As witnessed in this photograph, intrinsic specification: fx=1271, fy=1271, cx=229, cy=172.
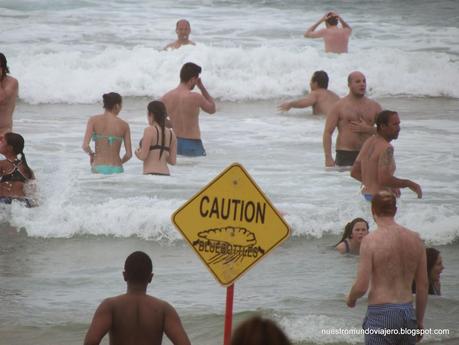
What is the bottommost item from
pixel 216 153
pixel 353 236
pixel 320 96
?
pixel 216 153

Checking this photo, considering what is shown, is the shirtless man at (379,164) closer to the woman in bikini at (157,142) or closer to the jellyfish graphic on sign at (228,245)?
the woman in bikini at (157,142)

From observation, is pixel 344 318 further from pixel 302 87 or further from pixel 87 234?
pixel 302 87

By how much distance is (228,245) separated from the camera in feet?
23.7

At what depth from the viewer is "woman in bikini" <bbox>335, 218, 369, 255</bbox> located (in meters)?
10.6

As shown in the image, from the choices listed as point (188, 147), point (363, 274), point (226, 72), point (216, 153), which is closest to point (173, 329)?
point (363, 274)

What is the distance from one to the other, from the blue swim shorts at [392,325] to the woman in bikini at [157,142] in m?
5.96

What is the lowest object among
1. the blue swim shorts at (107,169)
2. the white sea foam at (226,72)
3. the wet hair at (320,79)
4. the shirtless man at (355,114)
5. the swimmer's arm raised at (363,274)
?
the white sea foam at (226,72)

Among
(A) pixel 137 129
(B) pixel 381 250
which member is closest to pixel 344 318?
(B) pixel 381 250

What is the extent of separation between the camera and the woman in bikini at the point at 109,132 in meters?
13.1

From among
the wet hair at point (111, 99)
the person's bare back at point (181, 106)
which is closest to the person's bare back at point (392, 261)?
the wet hair at point (111, 99)

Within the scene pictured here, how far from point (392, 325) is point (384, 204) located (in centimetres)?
69

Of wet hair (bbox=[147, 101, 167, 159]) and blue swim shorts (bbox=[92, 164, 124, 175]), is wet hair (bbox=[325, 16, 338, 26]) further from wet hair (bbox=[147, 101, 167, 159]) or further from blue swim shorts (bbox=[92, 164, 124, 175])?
wet hair (bbox=[147, 101, 167, 159])

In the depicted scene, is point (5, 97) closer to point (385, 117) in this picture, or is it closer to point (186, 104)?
point (186, 104)

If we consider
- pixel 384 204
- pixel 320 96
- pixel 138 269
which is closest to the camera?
pixel 138 269
